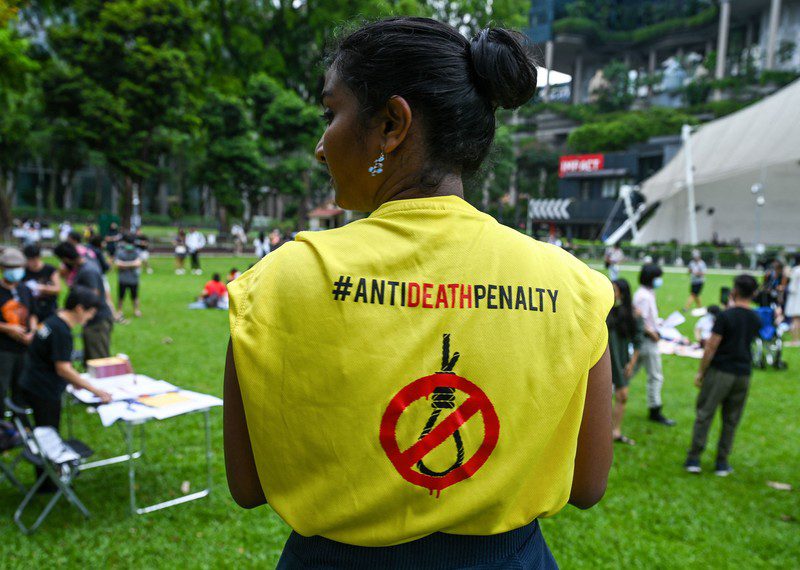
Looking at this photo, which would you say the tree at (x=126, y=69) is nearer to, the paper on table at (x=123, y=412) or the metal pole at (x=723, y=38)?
the paper on table at (x=123, y=412)

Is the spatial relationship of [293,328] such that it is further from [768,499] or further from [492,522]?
[768,499]

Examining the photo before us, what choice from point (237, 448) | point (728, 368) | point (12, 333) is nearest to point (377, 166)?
point (237, 448)

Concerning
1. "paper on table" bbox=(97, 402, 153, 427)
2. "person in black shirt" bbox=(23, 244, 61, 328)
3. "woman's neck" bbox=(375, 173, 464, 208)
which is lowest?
"paper on table" bbox=(97, 402, 153, 427)

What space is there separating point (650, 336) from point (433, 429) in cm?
670

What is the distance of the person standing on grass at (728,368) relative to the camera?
5.63m

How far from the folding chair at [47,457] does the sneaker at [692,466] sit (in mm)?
5315

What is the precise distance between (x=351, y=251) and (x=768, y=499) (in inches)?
227

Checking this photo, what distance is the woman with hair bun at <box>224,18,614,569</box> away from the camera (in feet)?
3.40

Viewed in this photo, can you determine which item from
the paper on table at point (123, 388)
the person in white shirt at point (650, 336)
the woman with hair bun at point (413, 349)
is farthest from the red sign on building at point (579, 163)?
the woman with hair bun at point (413, 349)

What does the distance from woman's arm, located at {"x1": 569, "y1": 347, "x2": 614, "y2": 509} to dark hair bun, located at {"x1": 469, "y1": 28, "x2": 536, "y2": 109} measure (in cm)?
54

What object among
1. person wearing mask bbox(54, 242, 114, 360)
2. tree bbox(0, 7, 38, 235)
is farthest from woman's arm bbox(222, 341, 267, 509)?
tree bbox(0, 7, 38, 235)

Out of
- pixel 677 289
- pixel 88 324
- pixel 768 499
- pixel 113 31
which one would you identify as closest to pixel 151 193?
pixel 113 31

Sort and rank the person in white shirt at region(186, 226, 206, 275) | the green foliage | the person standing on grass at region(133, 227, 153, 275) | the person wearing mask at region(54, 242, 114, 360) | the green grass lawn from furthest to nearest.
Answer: the green foliage → the person in white shirt at region(186, 226, 206, 275) → the person standing on grass at region(133, 227, 153, 275) → the person wearing mask at region(54, 242, 114, 360) → the green grass lawn

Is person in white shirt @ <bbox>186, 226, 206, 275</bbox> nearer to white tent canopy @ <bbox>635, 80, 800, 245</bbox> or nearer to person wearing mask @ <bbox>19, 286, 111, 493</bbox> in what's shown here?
person wearing mask @ <bbox>19, 286, 111, 493</bbox>
